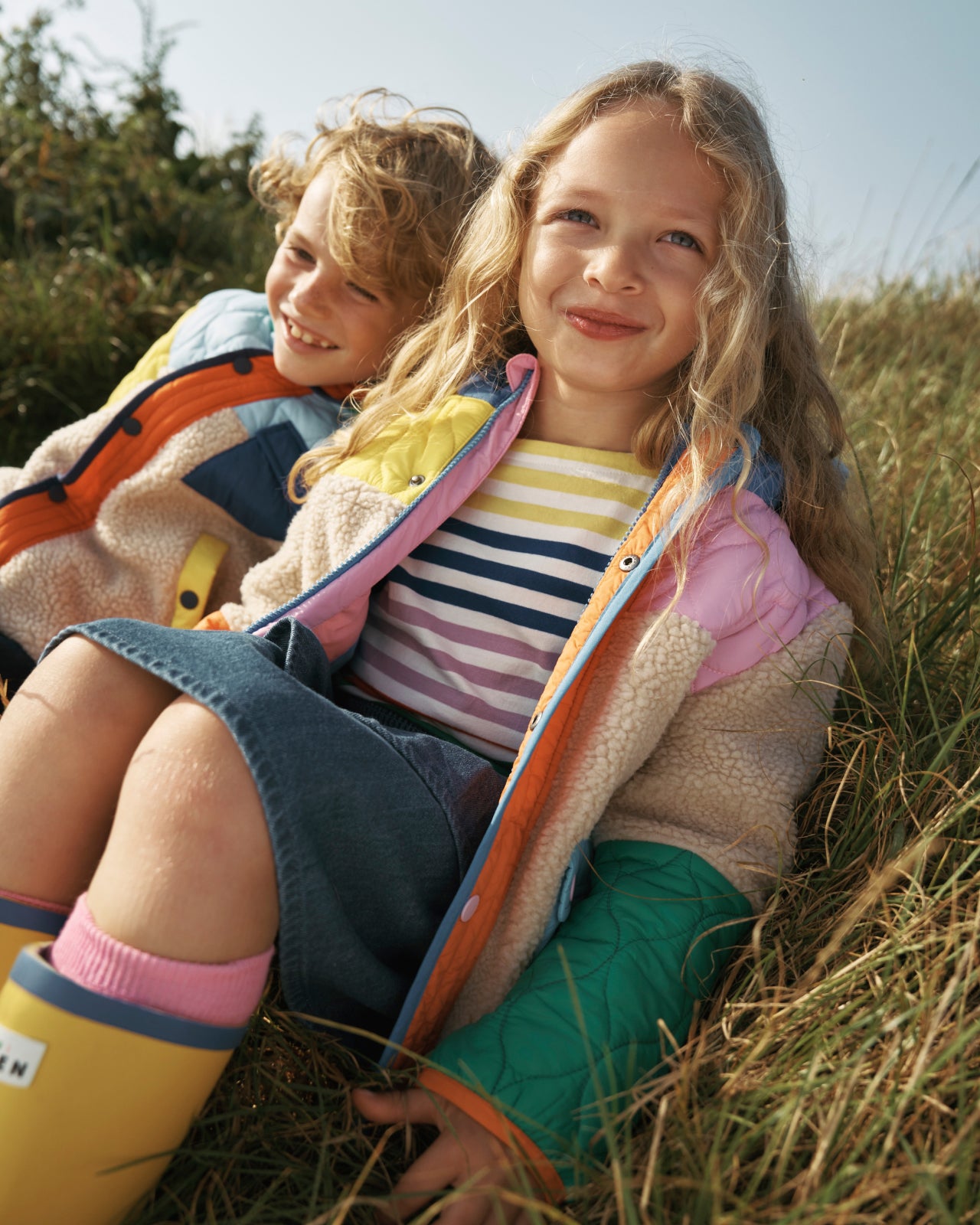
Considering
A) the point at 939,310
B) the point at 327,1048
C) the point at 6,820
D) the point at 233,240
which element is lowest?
the point at 327,1048

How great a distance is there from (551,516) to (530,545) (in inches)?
2.5

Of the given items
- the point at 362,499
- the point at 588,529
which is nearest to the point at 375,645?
the point at 362,499

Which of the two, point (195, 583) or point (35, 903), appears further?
point (195, 583)

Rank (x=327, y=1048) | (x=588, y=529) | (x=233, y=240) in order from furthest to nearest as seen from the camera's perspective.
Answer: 1. (x=233, y=240)
2. (x=588, y=529)
3. (x=327, y=1048)

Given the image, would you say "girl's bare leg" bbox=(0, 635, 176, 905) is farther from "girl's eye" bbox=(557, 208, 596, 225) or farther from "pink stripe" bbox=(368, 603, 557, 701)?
"girl's eye" bbox=(557, 208, 596, 225)

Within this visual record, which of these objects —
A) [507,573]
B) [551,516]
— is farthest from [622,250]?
[507,573]

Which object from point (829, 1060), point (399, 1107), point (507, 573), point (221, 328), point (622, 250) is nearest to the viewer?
point (829, 1060)

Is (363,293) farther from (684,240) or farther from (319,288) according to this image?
(684,240)

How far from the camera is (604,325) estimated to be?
1611mm

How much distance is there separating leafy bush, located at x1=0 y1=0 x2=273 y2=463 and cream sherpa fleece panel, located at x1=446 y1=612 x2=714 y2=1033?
2.11 metres

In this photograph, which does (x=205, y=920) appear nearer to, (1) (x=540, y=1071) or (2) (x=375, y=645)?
(1) (x=540, y=1071)

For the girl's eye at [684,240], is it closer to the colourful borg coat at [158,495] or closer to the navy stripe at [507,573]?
the navy stripe at [507,573]

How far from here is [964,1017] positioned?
3.66 feet

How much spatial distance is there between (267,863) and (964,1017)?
2.74 feet
